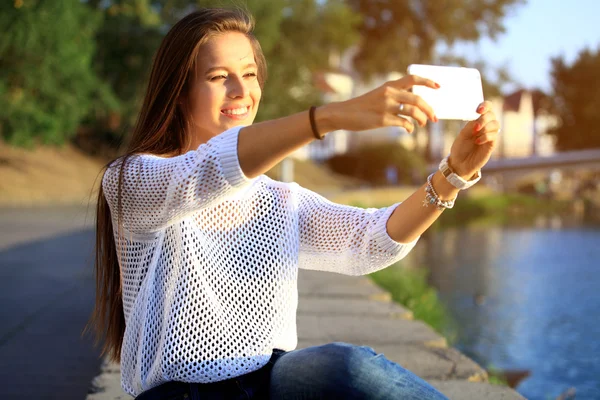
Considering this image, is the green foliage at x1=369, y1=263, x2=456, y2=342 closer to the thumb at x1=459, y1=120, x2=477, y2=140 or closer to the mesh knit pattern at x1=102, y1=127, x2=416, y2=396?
the mesh knit pattern at x1=102, y1=127, x2=416, y2=396

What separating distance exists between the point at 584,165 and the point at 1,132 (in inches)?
693

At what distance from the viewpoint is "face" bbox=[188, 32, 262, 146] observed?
1.70 m

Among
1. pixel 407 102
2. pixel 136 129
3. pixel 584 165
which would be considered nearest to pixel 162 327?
pixel 136 129

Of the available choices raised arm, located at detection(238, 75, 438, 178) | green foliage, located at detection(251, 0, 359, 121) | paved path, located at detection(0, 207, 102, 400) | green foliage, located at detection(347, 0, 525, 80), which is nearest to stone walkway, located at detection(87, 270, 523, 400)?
paved path, located at detection(0, 207, 102, 400)

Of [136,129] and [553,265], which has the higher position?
[136,129]

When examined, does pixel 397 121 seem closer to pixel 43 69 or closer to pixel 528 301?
pixel 528 301

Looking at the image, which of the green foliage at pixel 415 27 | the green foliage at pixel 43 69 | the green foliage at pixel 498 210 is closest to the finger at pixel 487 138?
the green foliage at pixel 43 69

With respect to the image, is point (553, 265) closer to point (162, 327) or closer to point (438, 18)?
point (162, 327)

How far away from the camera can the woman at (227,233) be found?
1401 millimetres

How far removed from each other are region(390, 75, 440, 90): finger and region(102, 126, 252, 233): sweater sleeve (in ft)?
0.98

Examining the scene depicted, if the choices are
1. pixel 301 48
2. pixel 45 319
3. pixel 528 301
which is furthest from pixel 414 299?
pixel 301 48

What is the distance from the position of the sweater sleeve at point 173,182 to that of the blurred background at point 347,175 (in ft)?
1.42

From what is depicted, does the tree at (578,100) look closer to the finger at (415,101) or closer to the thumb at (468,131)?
the thumb at (468,131)

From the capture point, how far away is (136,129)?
172cm
